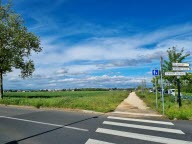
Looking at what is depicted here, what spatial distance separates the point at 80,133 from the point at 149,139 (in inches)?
99.6

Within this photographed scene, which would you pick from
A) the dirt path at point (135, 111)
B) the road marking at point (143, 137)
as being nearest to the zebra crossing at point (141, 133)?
the road marking at point (143, 137)

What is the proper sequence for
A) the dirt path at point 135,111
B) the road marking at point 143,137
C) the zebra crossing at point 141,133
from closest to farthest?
the road marking at point 143,137
the zebra crossing at point 141,133
the dirt path at point 135,111

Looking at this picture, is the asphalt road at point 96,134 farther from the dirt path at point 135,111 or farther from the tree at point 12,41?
the tree at point 12,41

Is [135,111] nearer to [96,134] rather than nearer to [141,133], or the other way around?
Answer: [141,133]

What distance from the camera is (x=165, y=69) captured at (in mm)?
29438

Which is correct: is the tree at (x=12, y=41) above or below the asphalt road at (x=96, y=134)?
above

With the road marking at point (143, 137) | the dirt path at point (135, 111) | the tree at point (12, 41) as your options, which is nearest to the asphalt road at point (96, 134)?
the road marking at point (143, 137)

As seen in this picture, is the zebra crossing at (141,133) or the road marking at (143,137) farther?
the zebra crossing at (141,133)

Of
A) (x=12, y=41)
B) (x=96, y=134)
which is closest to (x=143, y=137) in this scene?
(x=96, y=134)

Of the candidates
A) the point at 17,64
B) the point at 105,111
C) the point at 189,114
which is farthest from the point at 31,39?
the point at 189,114

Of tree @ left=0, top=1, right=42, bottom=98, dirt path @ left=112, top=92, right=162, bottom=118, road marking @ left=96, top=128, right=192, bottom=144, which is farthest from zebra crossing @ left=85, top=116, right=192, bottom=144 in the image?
tree @ left=0, top=1, right=42, bottom=98

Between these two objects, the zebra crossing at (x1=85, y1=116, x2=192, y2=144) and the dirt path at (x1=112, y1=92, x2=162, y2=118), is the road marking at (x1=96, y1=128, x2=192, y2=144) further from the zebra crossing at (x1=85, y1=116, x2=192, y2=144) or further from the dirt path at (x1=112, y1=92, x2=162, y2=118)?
the dirt path at (x1=112, y1=92, x2=162, y2=118)

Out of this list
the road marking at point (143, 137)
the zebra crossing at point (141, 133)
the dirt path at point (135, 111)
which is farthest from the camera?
the dirt path at point (135, 111)

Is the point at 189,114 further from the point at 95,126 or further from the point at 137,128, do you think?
the point at 95,126
